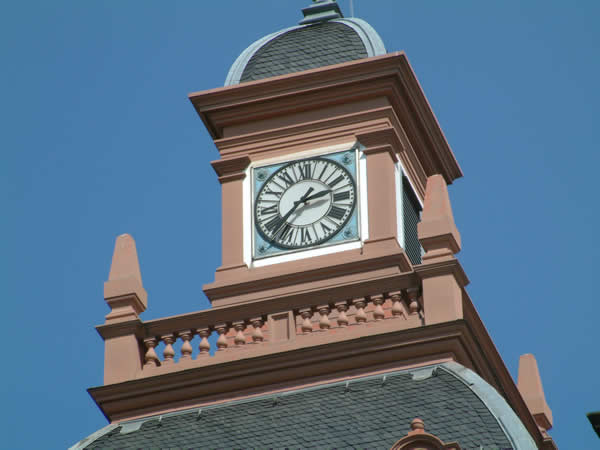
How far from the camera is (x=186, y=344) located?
35.9 meters

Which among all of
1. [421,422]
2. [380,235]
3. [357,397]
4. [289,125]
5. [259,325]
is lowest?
[421,422]

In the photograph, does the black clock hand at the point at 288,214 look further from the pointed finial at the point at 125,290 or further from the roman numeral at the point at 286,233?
the pointed finial at the point at 125,290

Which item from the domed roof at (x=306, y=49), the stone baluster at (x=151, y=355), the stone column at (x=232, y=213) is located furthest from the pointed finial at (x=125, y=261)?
the domed roof at (x=306, y=49)

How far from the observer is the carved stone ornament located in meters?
30.9

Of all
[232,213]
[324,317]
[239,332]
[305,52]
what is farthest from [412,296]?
[305,52]

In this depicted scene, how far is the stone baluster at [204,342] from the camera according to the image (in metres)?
35.9

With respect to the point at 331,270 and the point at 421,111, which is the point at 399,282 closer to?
the point at 331,270

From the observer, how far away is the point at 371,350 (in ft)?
114

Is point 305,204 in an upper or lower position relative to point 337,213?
upper

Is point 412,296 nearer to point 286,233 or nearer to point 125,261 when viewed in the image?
point 286,233

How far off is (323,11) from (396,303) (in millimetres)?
9242

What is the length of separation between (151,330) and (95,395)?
1314mm

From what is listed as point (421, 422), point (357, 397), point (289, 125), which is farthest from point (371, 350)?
point (289, 125)

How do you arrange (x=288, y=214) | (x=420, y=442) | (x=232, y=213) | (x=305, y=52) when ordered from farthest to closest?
(x=305, y=52)
(x=232, y=213)
(x=288, y=214)
(x=420, y=442)
